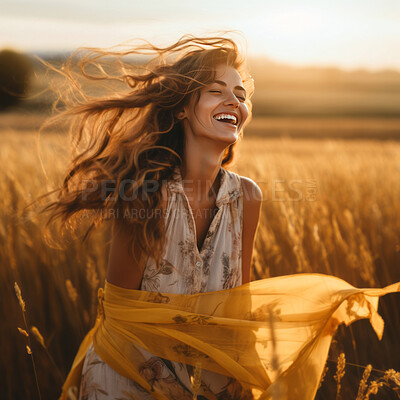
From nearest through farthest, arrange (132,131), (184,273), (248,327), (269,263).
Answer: (248,327) < (184,273) < (132,131) < (269,263)

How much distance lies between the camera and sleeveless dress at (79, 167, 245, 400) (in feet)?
4.13

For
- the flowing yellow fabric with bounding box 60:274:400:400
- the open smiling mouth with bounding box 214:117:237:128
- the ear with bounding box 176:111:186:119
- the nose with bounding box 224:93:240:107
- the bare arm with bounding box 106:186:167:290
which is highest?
the nose with bounding box 224:93:240:107

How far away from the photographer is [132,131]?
4.94ft

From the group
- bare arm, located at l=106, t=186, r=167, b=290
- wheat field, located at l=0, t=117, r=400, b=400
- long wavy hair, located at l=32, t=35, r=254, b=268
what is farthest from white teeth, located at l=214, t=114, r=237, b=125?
wheat field, located at l=0, t=117, r=400, b=400

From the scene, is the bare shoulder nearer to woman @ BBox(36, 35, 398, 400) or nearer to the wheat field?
woman @ BBox(36, 35, 398, 400)

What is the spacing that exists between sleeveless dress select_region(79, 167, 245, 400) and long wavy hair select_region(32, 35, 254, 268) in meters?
0.06

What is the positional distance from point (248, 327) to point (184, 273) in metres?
0.26

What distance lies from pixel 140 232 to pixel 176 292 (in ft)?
0.73

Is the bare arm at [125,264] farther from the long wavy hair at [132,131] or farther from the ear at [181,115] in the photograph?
the ear at [181,115]

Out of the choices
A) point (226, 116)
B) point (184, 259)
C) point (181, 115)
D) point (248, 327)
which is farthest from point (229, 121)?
point (248, 327)

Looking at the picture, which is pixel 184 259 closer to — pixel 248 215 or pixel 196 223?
pixel 196 223

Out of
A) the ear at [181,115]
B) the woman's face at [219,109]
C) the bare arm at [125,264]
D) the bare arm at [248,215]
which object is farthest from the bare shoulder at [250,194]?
the bare arm at [125,264]

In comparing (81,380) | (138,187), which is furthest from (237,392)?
(138,187)

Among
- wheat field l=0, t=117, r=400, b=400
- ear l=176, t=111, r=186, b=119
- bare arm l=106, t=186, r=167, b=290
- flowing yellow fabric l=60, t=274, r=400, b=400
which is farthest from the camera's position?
wheat field l=0, t=117, r=400, b=400
